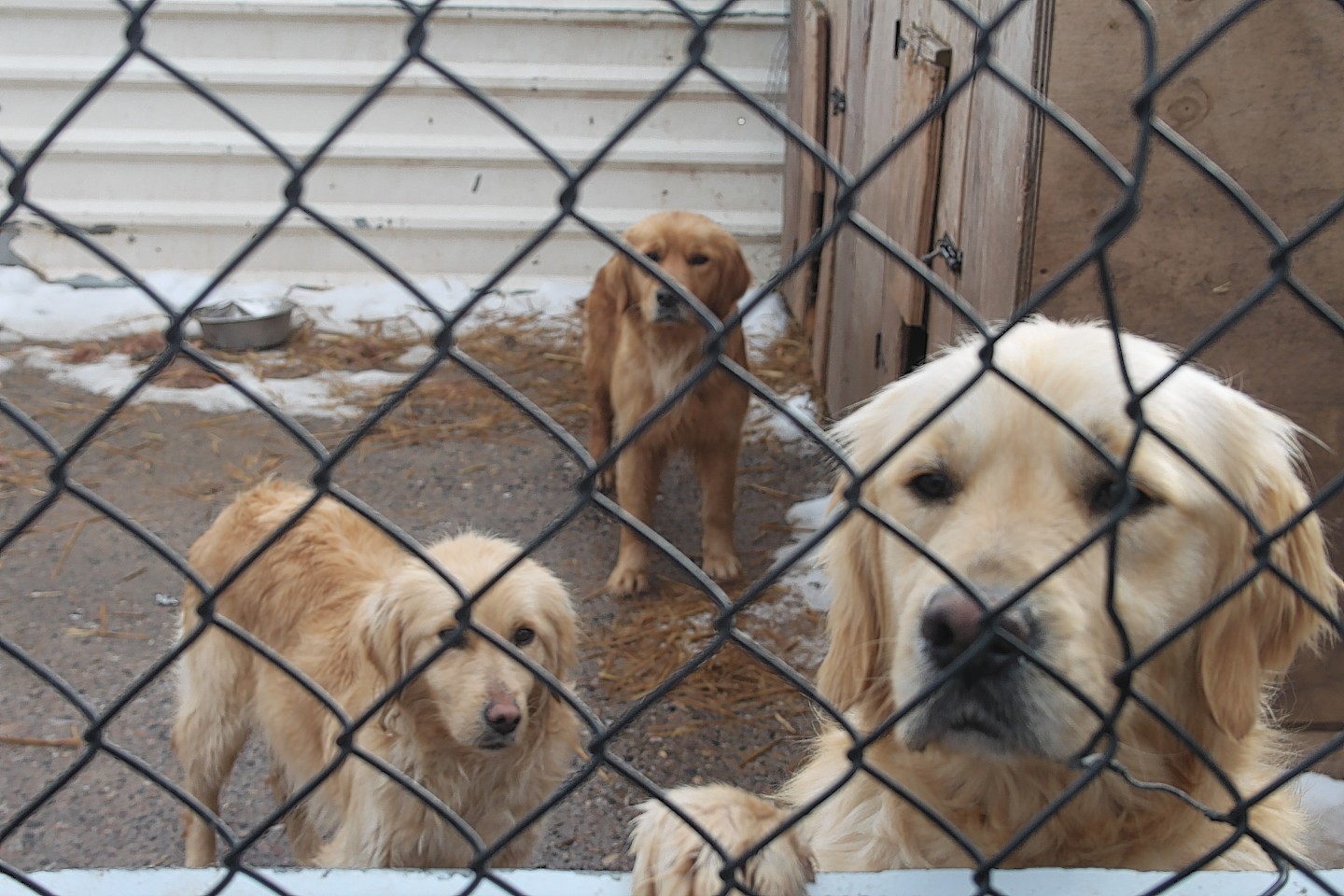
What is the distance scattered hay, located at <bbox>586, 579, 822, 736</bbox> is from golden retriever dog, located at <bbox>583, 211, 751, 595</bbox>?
0.86ft

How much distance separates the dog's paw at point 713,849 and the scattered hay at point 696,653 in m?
2.25

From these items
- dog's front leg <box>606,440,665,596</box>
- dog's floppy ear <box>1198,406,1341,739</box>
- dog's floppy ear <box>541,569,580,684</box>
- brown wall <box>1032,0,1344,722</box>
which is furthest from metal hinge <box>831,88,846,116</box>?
dog's floppy ear <box>1198,406,1341,739</box>

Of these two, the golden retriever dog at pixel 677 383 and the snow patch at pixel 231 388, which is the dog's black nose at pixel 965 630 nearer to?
the golden retriever dog at pixel 677 383

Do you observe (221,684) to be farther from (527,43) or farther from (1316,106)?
(527,43)

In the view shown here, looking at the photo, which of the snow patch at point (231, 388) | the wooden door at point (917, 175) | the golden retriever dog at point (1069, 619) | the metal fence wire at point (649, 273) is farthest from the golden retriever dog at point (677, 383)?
the metal fence wire at point (649, 273)

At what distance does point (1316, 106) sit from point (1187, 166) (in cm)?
Answer: 29

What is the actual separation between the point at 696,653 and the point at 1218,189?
202 cm

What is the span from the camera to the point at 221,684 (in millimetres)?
3348

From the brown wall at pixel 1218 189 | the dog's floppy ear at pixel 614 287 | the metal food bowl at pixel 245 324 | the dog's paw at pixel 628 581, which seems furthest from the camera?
the metal food bowl at pixel 245 324

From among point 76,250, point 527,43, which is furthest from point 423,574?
point 76,250

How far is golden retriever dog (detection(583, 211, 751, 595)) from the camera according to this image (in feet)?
15.5

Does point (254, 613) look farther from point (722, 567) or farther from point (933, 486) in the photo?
point (933, 486)

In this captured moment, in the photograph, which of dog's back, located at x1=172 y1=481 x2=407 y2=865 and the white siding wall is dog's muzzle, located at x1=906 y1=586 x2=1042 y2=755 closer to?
dog's back, located at x1=172 y1=481 x2=407 y2=865

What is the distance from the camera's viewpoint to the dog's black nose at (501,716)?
8.77 feet
